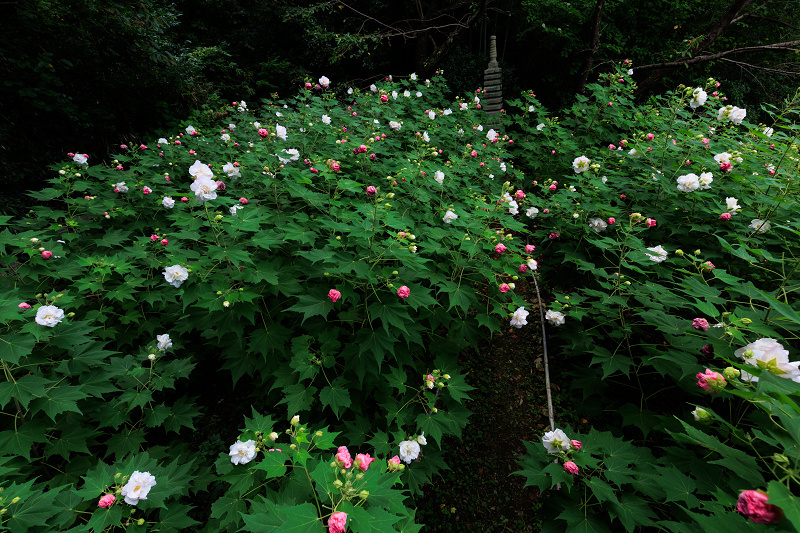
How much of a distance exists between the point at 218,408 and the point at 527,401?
2754mm

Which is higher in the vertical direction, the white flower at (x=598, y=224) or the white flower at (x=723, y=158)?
the white flower at (x=723, y=158)

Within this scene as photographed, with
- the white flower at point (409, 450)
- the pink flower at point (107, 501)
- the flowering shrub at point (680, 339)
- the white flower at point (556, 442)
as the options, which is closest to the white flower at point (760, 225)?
the flowering shrub at point (680, 339)

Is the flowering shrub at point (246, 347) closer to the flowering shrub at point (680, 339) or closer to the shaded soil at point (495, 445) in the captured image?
the shaded soil at point (495, 445)

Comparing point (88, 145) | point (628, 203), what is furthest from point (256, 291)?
point (88, 145)

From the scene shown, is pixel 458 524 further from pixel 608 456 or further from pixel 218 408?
pixel 218 408

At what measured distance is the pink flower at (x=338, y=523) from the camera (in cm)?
97

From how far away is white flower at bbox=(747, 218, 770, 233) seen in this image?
2.44 meters

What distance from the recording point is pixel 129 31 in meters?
5.85

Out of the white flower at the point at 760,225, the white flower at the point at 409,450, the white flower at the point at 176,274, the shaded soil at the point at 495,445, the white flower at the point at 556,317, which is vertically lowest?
the shaded soil at the point at 495,445

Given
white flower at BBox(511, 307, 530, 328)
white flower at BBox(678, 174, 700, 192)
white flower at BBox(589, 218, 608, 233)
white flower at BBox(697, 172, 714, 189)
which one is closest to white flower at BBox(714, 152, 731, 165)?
white flower at BBox(697, 172, 714, 189)

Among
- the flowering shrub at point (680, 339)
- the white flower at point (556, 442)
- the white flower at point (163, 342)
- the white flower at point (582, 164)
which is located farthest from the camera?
the white flower at point (582, 164)

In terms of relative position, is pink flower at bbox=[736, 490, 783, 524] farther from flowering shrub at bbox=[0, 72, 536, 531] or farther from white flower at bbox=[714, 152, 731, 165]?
white flower at bbox=[714, 152, 731, 165]

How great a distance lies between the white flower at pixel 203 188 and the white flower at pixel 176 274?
459 mm

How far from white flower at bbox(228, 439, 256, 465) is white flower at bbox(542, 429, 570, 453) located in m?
1.51
